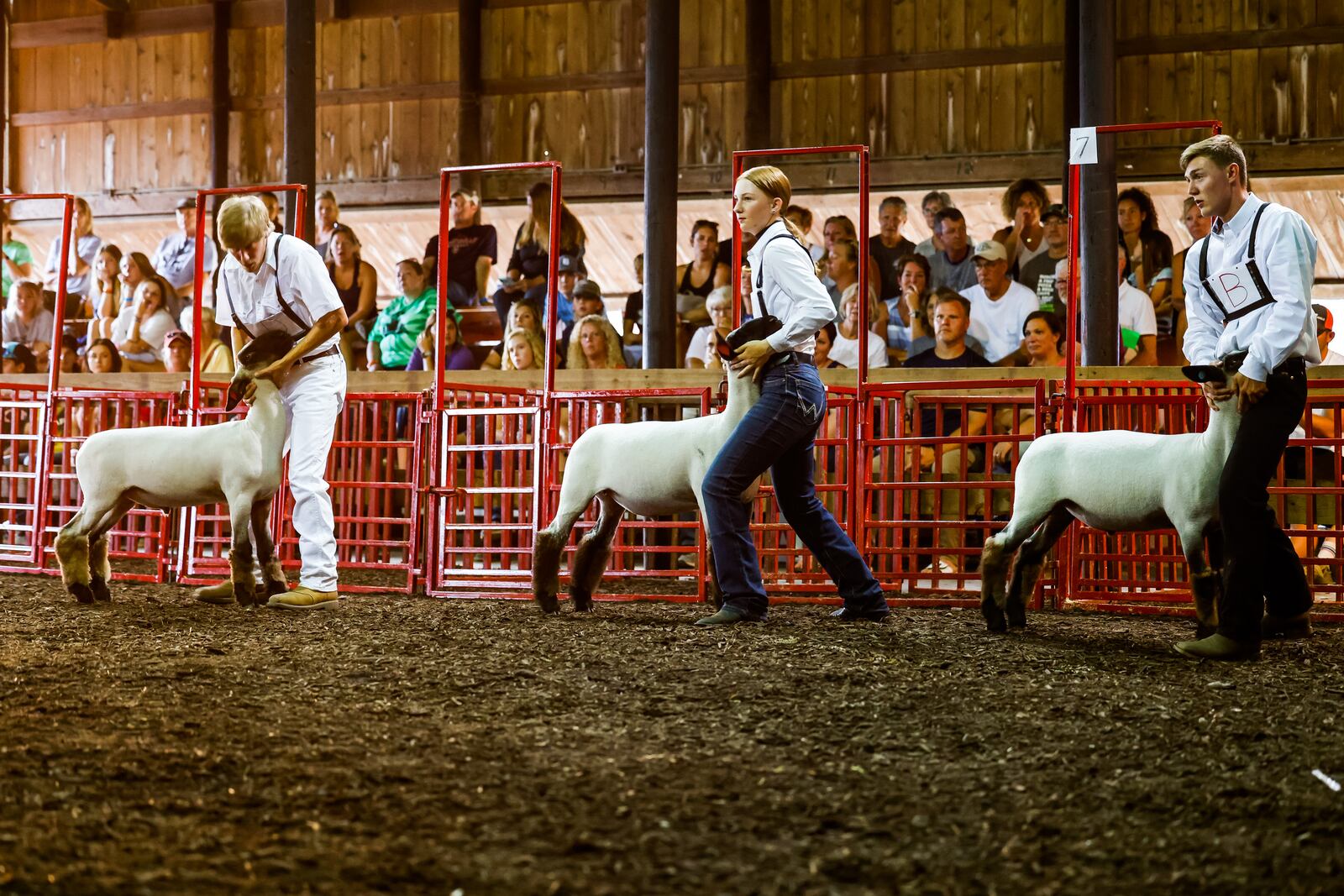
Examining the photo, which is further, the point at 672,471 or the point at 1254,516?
the point at 672,471

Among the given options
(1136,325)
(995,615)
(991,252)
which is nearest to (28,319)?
(991,252)

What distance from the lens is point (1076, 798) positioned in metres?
2.64

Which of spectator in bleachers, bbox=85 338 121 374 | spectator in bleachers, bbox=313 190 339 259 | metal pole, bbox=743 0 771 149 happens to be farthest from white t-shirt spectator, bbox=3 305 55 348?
metal pole, bbox=743 0 771 149

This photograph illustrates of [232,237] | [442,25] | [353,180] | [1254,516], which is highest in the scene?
[442,25]

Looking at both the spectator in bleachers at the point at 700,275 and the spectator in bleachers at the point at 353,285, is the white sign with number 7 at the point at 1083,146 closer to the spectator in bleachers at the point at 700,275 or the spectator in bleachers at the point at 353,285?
the spectator in bleachers at the point at 700,275

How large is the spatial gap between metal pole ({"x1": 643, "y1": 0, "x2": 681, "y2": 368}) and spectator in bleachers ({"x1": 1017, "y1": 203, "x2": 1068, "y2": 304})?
95.3 inches

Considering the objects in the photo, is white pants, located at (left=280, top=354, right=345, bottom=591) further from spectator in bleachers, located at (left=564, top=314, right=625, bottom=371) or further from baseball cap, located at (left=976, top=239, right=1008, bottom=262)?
baseball cap, located at (left=976, top=239, right=1008, bottom=262)

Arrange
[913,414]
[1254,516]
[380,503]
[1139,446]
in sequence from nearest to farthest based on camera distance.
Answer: [1254,516] → [1139,446] → [913,414] → [380,503]

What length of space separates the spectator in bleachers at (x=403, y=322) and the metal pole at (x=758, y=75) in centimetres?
412

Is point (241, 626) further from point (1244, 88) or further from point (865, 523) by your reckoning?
point (1244, 88)

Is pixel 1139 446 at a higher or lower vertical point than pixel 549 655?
higher

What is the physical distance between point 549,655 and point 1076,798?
204 cm

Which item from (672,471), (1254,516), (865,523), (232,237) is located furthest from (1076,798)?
(232,237)

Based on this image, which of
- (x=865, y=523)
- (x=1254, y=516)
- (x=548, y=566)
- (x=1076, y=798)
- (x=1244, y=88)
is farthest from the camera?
(x=1244, y=88)
